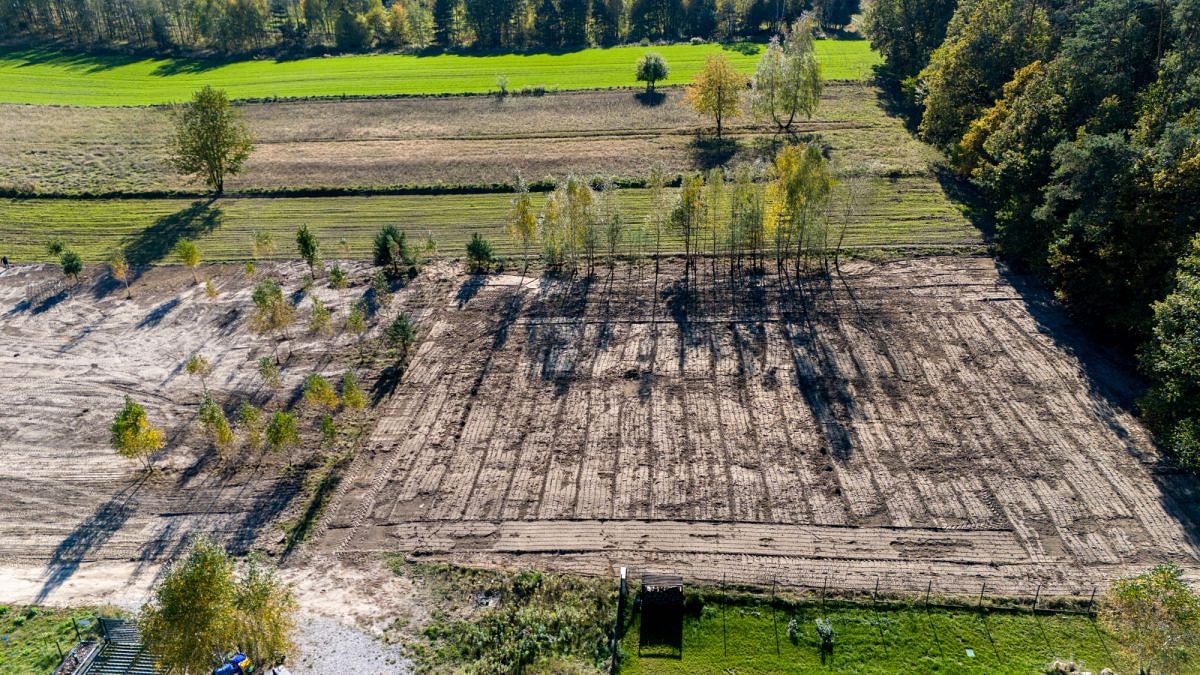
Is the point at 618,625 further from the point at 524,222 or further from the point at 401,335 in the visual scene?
the point at 524,222

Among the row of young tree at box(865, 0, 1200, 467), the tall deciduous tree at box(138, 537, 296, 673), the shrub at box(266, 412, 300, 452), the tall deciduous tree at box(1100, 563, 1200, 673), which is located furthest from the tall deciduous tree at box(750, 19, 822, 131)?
the tall deciduous tree at box(138, 537, 296, 673)

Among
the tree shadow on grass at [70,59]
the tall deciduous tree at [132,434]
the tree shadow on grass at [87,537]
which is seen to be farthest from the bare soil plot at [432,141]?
the tree shadow on grass at [87,537]

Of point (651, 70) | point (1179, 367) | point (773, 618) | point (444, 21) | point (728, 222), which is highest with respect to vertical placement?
point (444, 21)

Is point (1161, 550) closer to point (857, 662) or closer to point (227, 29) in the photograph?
point (857, 662)

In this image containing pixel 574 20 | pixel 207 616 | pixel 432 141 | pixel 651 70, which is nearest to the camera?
pixel 207 616

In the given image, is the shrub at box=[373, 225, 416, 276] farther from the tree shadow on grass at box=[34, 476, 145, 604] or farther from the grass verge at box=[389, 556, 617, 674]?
the grass verge at box=[389, 556, 617, 674]

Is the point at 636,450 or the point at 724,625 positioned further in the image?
the point at 636,450

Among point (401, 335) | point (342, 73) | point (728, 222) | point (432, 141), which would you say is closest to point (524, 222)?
point (401, 335)
